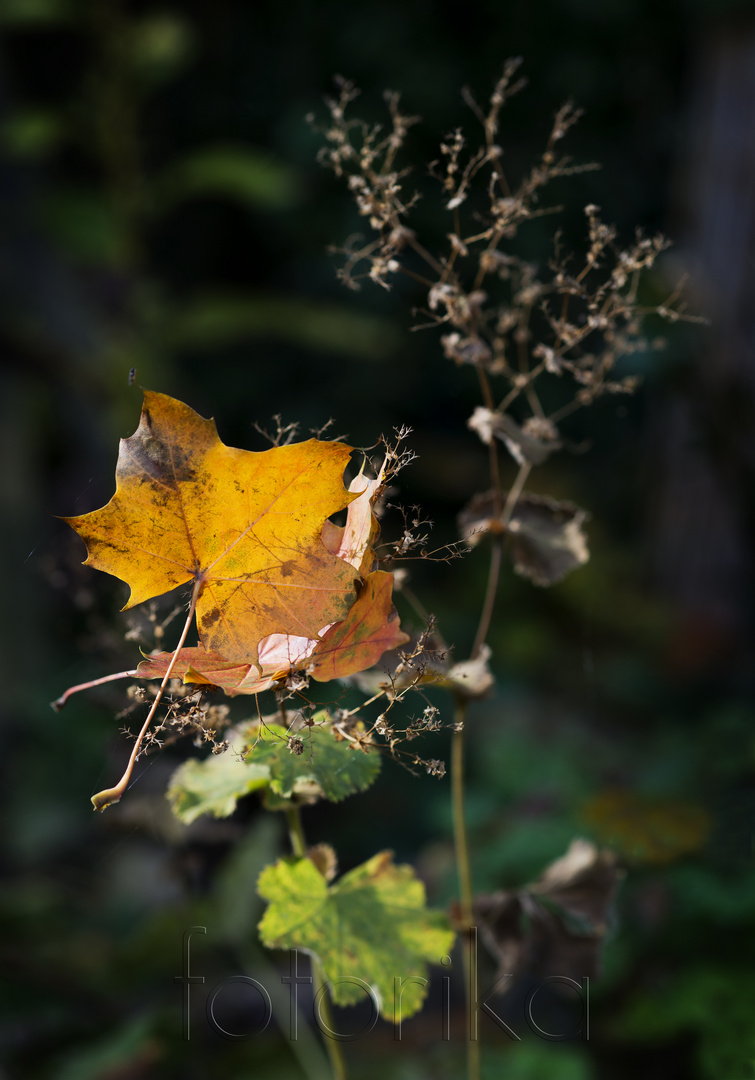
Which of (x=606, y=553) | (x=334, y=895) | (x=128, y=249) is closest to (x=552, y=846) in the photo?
(x=334, y=895)

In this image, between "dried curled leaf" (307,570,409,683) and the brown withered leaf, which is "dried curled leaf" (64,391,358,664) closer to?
"dried curled leaf" (307,570,409,683)

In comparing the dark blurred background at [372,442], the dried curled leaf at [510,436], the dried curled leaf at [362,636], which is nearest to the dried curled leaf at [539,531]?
the dried curled leaf at [510,436]

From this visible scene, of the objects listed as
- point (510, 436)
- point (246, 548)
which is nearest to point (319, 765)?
point (246, 548)

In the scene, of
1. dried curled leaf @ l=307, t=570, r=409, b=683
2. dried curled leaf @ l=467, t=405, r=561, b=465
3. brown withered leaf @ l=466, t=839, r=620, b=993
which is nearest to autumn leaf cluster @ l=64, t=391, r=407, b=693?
dried curled leaf @ l=307, t=570, r=409, b=683

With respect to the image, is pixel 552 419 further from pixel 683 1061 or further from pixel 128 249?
pixel 128 249

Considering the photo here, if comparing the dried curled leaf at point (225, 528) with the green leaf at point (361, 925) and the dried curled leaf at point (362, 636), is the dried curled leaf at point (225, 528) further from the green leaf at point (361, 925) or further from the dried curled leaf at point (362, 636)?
the green leaf at point (361, 925)

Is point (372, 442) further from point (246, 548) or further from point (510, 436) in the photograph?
point (246, 548)
